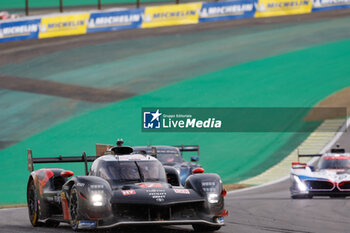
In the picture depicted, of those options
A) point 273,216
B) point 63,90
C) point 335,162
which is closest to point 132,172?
point 273,216

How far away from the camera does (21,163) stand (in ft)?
88.5

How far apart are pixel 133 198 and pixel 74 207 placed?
1097mm

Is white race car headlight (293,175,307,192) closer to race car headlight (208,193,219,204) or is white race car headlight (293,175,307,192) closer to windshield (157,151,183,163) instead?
windshield (157,151,183,163)

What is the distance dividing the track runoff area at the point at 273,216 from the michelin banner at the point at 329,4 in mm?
32972

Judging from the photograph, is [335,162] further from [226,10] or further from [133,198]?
[226,10]

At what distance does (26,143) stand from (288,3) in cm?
2673

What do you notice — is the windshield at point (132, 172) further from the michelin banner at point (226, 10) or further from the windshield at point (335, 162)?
the michelin banner at point (226, 10)

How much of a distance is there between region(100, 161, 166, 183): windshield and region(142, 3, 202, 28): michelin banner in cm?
3560

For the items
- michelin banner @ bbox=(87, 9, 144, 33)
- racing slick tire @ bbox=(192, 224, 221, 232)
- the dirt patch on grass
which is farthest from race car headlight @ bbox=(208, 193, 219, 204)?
michelin banner @ bbox=(87, 9, 144, 33)

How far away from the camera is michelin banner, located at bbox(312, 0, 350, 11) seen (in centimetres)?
5084

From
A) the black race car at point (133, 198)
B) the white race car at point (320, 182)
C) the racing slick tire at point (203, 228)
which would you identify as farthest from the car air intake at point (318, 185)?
the racing slick tire at point (203, 228)

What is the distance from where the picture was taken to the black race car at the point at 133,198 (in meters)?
10.7

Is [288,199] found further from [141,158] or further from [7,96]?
[7,96]

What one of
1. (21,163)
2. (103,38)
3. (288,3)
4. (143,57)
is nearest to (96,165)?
(21,163)
